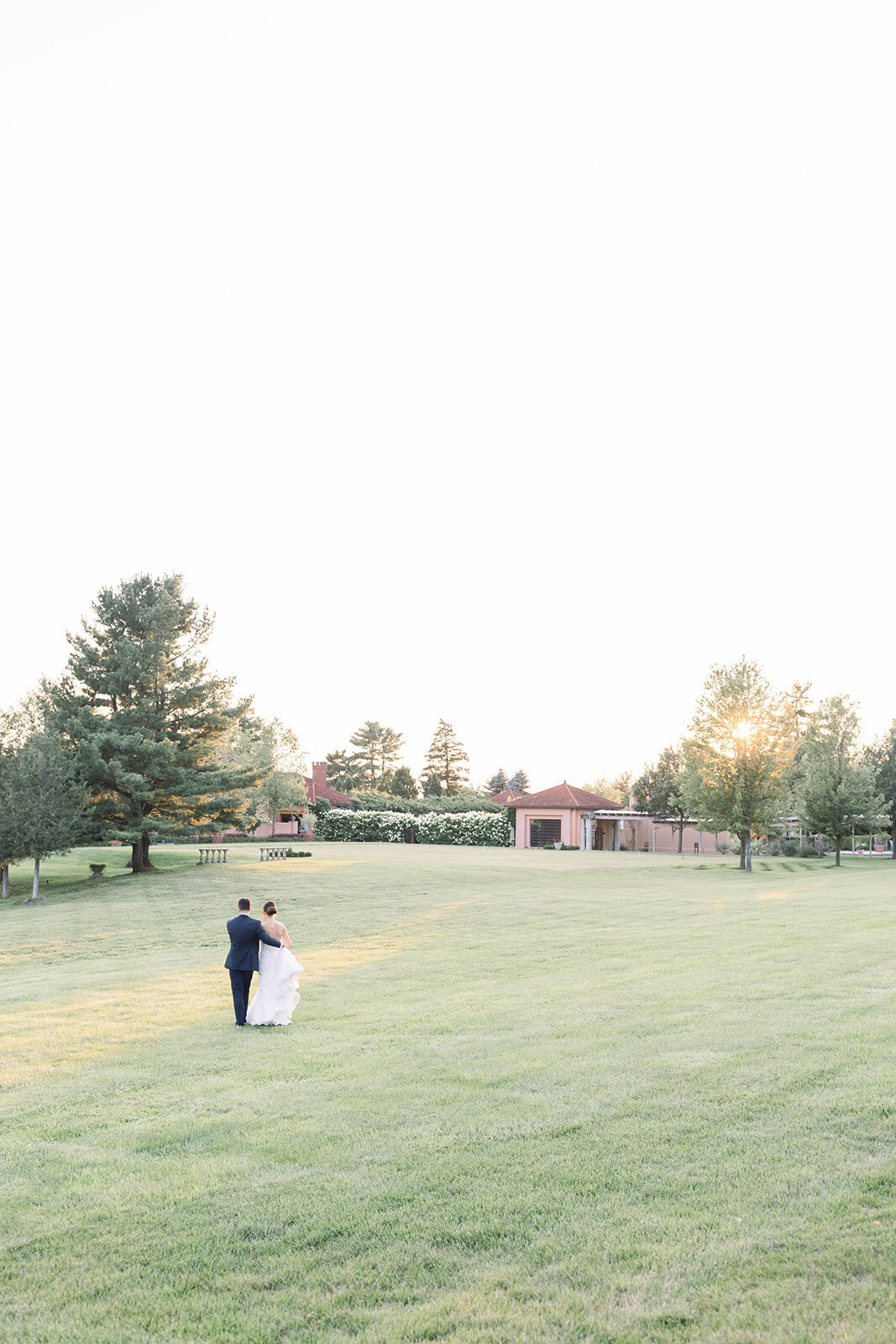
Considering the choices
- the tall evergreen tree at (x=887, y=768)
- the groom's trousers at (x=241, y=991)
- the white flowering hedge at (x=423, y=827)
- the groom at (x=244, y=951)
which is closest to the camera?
the groom's trousers at (x=241, y=991)

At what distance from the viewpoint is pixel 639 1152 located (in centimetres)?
671

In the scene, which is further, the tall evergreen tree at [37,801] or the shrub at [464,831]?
the shrub at [464,831]

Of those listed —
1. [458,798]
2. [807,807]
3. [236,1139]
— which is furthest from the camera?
[458,798]

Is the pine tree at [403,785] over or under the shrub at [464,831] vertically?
over

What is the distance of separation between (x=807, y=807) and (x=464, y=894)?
29.4 m

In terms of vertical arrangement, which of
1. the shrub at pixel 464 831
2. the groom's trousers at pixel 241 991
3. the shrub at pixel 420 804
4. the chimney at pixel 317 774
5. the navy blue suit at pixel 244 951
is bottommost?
the shrub at pixel 464 831

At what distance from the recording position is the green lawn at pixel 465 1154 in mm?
4742

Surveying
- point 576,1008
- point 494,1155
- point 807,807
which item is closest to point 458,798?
point 807,807

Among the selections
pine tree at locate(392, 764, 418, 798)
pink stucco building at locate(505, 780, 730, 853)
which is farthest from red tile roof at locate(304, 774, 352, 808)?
pink stucco building at locate(505, 780, 730, 853)

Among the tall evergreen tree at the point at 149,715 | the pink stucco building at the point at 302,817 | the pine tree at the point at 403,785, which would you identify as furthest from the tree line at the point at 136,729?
the pine tree at the point at 403,785

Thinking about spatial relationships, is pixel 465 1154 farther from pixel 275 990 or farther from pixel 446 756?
pixel 446 756

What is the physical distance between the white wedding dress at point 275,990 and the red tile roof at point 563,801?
56987 mm

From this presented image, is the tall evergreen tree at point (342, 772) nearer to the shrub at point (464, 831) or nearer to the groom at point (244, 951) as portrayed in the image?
the shrub at point (464, 831)

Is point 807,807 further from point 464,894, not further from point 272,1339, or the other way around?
point 272,1339
